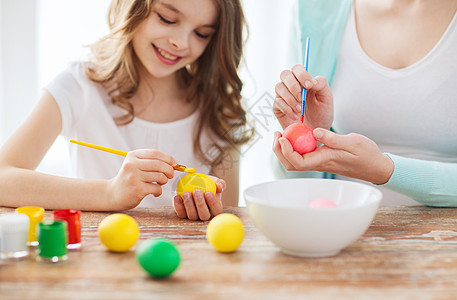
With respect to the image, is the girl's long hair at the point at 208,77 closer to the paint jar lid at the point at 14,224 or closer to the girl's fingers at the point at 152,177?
the girl's fingers at the point at 152,177

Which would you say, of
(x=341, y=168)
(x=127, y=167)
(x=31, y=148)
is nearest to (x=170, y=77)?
(x=31, y=148)

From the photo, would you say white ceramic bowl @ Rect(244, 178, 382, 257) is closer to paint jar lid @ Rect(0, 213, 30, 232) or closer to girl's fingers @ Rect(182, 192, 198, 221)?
girl's fingers @ Rect(182, 192, 198, 221)

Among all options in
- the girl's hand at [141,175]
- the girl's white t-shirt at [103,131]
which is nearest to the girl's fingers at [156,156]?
the girl's hand at [141,175]

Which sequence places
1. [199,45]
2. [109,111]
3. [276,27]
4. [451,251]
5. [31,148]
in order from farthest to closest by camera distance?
[276,27] < [109,111] < [199,45] < [31,148] < [451,251]

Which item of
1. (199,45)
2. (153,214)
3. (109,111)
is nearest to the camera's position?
(153,214)

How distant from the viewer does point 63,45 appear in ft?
10.9

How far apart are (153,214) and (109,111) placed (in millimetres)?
736

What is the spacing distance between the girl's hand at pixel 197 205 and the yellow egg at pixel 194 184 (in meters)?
0.03

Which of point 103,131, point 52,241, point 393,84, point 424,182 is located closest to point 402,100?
point 393,84

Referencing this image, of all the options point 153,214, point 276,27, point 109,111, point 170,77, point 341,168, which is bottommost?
point 153,214

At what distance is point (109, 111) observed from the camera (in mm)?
1754

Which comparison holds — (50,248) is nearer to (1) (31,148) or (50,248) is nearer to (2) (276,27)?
(1) (31,148)

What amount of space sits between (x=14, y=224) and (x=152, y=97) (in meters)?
1.08

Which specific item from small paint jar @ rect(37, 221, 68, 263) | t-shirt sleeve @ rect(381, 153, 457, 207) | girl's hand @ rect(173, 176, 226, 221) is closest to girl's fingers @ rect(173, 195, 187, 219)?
girl's hand @ rect(173, 176, 226, 221)
